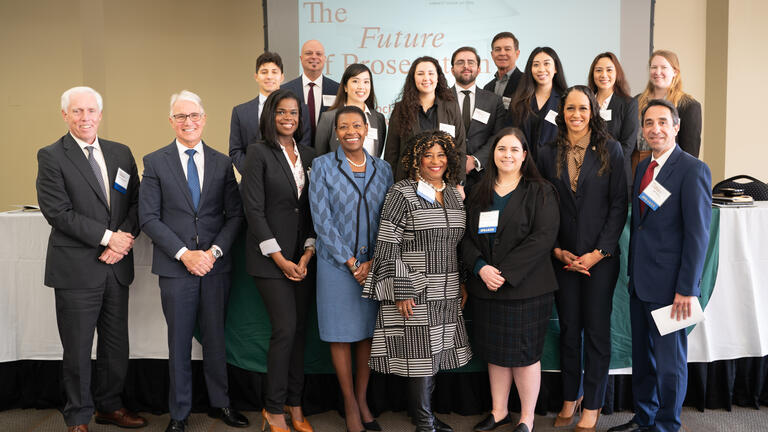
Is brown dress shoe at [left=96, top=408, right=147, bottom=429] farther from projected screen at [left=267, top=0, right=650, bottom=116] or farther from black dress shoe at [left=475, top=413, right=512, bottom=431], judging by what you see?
projected screen at [left=267, top=0, right=650, bottom=116]

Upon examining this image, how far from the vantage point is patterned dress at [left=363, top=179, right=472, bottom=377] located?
252 centimetres

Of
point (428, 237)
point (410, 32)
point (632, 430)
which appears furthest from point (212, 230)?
point (410, 32)

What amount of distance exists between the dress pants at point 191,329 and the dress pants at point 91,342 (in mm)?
266

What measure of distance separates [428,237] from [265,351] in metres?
1.17

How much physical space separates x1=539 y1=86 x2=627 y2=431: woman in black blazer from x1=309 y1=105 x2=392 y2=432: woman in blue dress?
2.97ft

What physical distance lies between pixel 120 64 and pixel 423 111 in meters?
4.38

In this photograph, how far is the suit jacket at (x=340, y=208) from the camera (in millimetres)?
2594

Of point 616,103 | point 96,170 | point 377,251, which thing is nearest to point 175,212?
point 96,170

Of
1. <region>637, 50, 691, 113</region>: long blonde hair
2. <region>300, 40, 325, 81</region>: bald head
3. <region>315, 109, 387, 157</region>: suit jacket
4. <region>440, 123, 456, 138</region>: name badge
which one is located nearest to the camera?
<region>440, 123, 456, 138</region>: name badge

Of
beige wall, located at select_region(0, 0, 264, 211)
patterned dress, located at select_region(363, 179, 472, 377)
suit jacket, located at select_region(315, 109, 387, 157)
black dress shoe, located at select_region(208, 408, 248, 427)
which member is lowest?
black dress shoe, located at select_region(208, 408, 248, 427)

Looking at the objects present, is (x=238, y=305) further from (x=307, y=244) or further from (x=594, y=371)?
(x=594, y=371)

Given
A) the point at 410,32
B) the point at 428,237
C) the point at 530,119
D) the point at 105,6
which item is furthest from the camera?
the point at 105,6

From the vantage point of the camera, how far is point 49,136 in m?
6.04

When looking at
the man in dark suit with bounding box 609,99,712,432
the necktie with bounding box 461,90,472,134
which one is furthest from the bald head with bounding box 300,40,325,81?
the man in dark suit with bounding box 609,99,712,432
